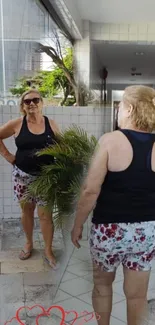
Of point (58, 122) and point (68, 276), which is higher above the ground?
point (58, 122)

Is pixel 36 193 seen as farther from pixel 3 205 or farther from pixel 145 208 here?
pixel 145 208

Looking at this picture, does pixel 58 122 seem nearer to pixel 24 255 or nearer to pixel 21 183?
pixel 21 183

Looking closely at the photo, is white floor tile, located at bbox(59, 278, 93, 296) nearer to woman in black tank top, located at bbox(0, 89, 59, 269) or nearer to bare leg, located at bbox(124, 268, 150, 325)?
bare leg, located at bbox(124, 268, 150, 325)

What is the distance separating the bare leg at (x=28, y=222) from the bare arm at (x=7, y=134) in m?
0.15

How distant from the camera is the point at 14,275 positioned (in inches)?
44.7

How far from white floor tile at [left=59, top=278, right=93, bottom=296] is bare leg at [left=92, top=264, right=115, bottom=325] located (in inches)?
1.5

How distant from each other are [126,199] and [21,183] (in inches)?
12.2

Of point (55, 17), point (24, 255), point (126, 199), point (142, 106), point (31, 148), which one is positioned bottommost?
point (24, 255)

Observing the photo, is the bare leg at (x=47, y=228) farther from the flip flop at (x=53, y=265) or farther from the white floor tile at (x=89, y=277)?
the white floor tile at (x=89, y=277)

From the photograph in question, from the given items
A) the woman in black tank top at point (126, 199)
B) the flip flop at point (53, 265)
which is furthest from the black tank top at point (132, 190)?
the flip flop at point (53, 265)

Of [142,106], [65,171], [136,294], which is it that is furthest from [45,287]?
[142,106]

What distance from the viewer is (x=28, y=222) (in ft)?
3.56

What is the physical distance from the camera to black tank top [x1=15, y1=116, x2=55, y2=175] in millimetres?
979

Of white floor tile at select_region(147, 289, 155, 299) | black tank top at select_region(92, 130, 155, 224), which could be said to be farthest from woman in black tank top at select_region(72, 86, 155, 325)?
white floor tile at select_region(147, 289, 155, 299)
